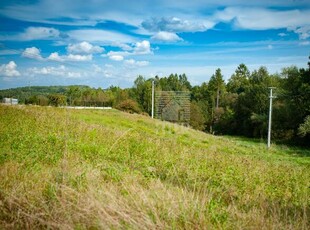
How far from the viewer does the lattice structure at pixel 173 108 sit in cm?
6294

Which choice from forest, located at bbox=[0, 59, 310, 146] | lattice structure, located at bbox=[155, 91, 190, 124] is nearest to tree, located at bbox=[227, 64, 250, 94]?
forest, located at bbox=[0, 59, 310, 146]

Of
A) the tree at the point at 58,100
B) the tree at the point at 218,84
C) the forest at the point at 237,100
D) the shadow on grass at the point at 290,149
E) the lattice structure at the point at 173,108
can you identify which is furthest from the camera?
the tree at the point at 218,84

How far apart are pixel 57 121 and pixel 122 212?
921 centimetres

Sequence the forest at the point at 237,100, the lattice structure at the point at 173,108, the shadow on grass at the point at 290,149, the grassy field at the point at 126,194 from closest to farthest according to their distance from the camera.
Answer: the grassy field at the point at 126,194 → the shadow on grass at the point at 290,149 → the forest at the point at 237,100 → the lattice structure at the point at 173,108

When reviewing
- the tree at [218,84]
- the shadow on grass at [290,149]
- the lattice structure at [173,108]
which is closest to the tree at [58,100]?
the shadow on grass at [290,149]

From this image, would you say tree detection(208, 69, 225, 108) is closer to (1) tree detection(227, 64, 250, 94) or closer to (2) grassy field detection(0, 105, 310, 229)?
(1) tree detection(227, 64, 250, 94)

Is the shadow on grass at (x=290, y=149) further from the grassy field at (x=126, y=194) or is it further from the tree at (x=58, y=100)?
the tree at (x=58, y=100)

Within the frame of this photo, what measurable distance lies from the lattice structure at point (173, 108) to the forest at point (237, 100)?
9.47ft

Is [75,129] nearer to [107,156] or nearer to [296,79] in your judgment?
[107,156]

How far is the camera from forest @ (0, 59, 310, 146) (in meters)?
39.3

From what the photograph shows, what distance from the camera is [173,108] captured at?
63.2 meters

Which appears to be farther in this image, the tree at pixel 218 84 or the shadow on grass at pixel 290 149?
the tree at pixel 218 84

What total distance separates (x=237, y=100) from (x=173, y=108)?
14.5 m

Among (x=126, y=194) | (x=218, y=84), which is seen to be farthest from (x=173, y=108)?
(x=126, y=194)
